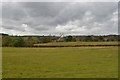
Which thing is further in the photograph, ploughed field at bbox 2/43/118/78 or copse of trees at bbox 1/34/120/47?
copse of trees at bbox 1/34/120/47

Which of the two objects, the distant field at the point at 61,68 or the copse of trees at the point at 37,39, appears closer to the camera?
the distant field at the point at 61,68

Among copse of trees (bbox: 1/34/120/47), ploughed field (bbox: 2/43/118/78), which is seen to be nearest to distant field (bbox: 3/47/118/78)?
ploughed field (bbox: 2/43/118/78)

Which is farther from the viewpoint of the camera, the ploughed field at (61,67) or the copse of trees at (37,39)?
the copse of trees at (37,39)

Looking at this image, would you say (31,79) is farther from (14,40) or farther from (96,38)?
(96,38)

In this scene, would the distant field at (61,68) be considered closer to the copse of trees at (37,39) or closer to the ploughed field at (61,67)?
the ploughed field at (61,67)

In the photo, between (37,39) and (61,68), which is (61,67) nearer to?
(61,68)

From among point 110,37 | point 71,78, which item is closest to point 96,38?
point 110,37

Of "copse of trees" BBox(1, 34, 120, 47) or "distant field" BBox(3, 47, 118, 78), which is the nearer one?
"distant field" BBox(3, 47, 118, 78)

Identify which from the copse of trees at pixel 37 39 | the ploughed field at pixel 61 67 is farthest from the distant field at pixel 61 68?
the copse of trees at pixel 37 39

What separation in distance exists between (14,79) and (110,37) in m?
136

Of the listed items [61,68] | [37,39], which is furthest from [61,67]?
[37,39]

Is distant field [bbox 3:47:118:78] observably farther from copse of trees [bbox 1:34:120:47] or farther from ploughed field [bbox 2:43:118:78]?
copse of trees [bbox 1:34:120:47]

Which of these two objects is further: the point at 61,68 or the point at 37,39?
the point at 37,39

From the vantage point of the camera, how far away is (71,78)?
1630 centimetres
